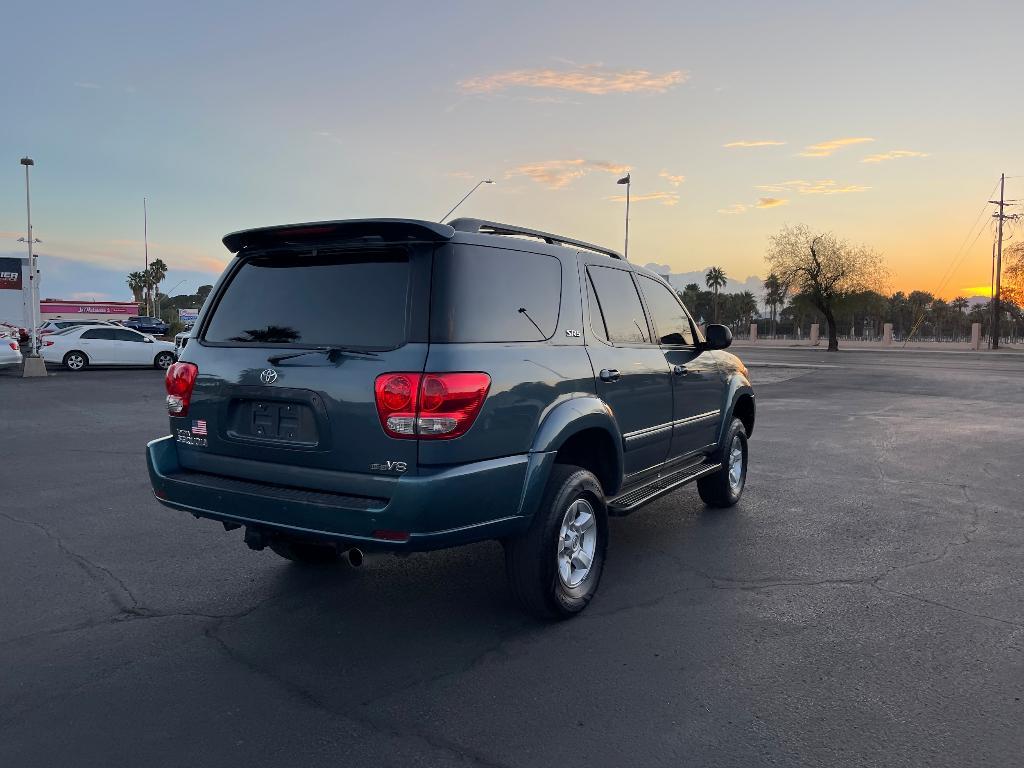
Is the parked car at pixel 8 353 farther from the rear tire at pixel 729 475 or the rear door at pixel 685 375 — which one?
the rear door at pixel 685 375

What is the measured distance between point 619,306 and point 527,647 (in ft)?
7.62

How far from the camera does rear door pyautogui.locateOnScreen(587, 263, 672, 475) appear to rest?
185 inches

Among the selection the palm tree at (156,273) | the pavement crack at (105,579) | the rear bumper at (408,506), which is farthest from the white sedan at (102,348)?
the palm tree at (156,273)

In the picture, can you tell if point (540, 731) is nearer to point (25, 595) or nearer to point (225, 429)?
point (225, 429)

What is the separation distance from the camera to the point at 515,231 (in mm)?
4387

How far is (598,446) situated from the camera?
4.68 metres

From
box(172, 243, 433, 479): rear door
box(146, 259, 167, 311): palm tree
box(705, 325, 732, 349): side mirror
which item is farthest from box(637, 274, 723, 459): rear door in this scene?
box(146, 259, 167, 311): palm tree

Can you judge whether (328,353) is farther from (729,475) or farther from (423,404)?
(729,475)

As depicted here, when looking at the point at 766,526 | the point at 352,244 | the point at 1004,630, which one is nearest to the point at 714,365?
the point at 766,526

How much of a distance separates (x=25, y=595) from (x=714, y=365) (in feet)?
16.8

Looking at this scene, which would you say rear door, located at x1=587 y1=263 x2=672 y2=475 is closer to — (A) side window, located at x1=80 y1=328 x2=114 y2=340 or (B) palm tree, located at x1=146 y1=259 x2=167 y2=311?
(A) side window, located at x1=80 y1=328 x2=114 y2=340

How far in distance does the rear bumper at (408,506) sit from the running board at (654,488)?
94 cm

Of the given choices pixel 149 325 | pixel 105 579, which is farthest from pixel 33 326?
pixel 149 325

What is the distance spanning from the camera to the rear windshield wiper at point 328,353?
11.9ft
